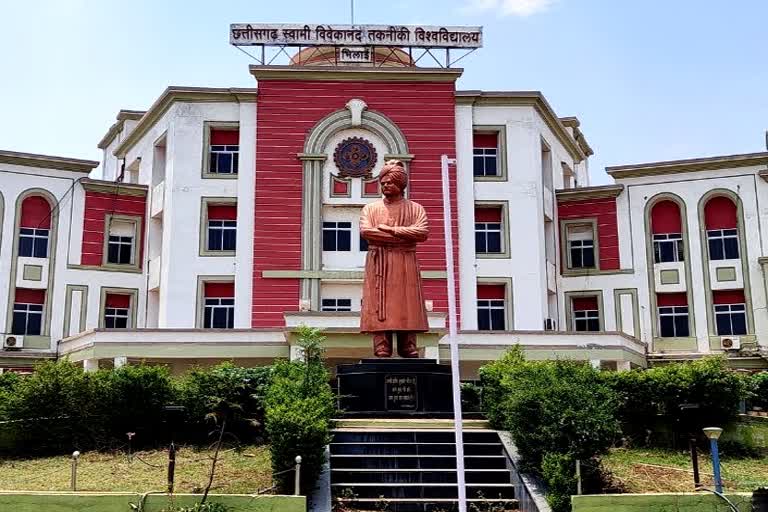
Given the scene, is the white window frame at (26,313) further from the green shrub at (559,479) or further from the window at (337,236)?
the green shrub at (559,479)

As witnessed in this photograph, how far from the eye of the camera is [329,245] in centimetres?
3119

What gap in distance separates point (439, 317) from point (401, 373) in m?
9.79

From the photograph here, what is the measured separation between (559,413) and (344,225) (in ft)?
62.8

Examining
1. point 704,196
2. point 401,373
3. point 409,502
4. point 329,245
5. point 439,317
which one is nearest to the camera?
point 409,502

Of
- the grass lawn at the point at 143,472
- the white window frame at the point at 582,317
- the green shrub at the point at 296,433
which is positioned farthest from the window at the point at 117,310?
the green shrub at the point at 296,433

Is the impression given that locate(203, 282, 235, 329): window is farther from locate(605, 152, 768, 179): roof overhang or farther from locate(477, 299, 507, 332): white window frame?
locate(605, 152, 768, 179): roof overhang

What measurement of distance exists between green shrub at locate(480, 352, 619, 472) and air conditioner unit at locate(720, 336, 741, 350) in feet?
63.6

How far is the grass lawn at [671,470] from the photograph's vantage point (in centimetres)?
1358

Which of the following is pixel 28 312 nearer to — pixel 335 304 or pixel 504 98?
pixel 335 304

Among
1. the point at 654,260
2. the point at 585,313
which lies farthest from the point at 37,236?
the point at 654,260

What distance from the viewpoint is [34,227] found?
32.6 metres

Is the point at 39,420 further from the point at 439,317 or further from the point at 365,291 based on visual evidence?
the point at 439,317

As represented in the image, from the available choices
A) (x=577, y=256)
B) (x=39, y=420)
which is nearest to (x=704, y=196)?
(x=577, y=256)

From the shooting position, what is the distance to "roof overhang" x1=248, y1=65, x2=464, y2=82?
31734 millimetres
